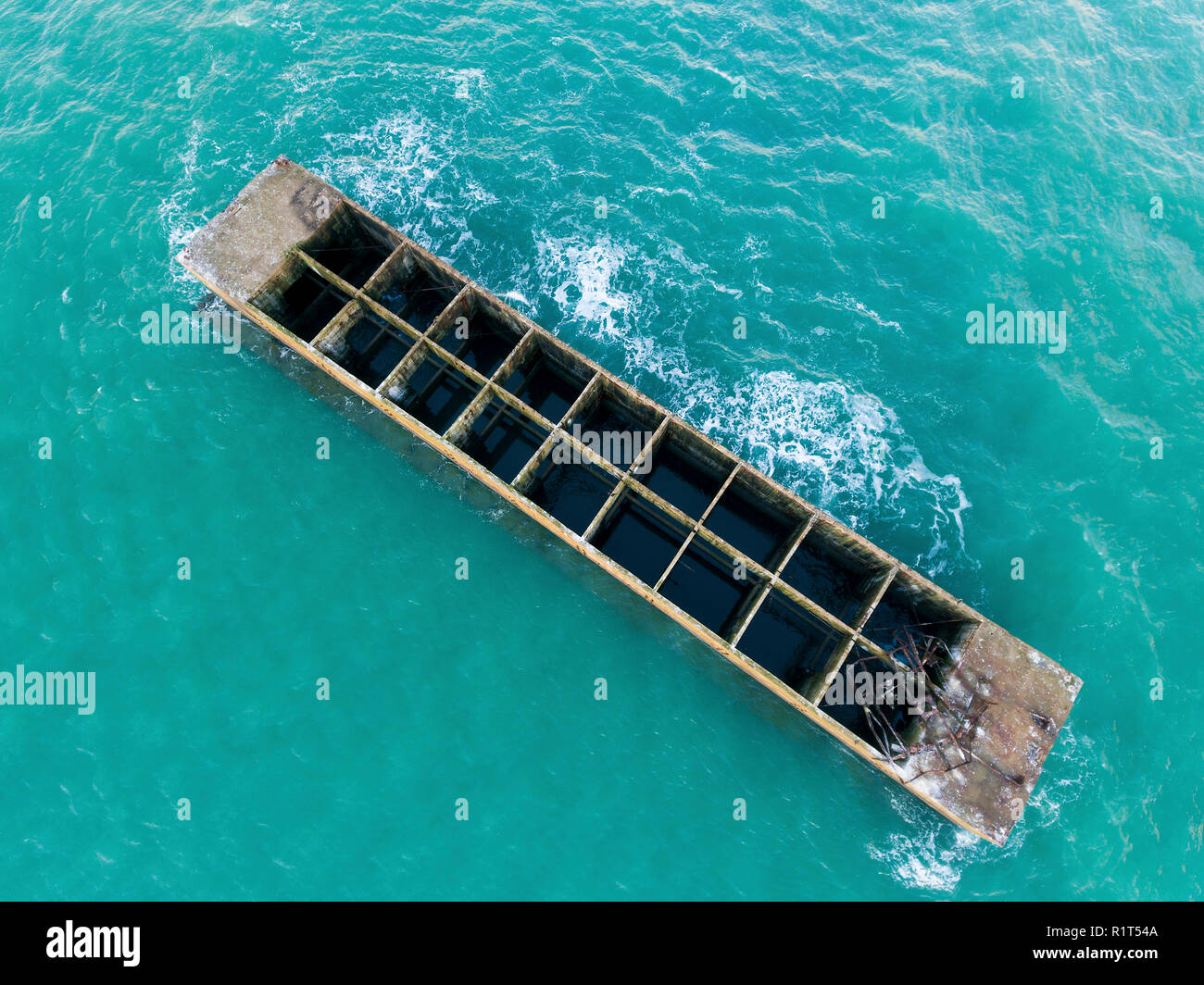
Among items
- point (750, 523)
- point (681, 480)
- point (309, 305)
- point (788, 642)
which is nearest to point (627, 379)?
point (681, 480)

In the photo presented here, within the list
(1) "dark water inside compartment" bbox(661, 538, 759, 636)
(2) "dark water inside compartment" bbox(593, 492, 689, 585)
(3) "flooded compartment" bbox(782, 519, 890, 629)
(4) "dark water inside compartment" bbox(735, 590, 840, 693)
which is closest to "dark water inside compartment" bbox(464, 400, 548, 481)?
(2) "dark water inside compartment" bbox(593, 492, 689, 585)

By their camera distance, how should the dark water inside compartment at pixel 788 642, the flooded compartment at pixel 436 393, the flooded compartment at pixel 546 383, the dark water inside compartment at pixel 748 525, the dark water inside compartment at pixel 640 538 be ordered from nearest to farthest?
the dark water inside compartment at pixel 788 642
the dark water inside compartment at pixel 640 538
the dark water inside compartment at pixel 748 525
the flooded compartment at pixel 436 393
the flooded compartment at pixel 546 383

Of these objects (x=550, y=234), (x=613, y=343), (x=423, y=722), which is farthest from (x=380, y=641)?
(x=550, y=234)

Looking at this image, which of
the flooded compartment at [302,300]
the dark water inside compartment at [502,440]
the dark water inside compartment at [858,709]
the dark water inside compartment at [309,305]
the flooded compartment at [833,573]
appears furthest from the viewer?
the dark water inside compartment at [309,305]

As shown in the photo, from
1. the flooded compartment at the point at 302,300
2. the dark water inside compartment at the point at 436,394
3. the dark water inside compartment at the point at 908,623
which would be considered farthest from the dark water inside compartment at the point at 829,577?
the flooded compartment at the point at 302,300

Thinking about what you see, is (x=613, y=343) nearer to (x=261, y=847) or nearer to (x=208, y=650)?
(x=208, y=650)

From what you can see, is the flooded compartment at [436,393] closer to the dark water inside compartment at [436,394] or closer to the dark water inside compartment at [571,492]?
the dark water inside compartment at [436,394]
